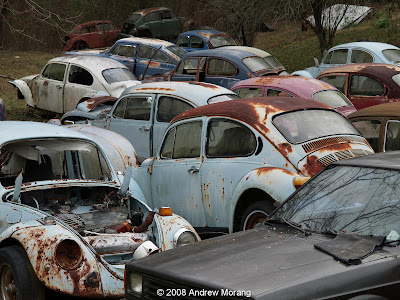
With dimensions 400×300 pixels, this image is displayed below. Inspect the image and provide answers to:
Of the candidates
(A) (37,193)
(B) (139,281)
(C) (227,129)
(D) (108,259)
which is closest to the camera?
(B) (139,281)

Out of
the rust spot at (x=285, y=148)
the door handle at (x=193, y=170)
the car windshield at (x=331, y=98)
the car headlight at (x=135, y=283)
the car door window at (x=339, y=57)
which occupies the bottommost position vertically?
the car headlight at (x=135, y=283)

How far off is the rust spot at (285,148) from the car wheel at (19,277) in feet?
9.85

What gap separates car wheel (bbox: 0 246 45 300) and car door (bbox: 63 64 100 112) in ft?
34.9

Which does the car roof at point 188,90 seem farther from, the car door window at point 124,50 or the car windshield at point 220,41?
the car windshield at point 220,41

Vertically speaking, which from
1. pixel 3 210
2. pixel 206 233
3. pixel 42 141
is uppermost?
pixel 42 141

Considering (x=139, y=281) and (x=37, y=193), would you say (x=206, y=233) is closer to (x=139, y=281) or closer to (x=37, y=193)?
(x=37, y=193)

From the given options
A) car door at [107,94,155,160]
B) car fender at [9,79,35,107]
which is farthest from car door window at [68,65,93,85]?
car door at [107,94,155,160]

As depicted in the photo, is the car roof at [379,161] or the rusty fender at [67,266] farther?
the rusty fender at [67,266]

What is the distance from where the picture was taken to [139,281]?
4711 millimetres

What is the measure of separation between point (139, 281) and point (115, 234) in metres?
1.79

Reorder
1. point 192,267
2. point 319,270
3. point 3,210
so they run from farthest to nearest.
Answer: point 3,210
point 192,267
point 319,270

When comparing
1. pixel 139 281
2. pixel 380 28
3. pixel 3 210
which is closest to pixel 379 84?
pixel 3 210

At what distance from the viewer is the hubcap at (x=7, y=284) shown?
233 inches

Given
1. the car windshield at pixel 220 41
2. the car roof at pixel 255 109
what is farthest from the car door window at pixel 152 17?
the car roof at pixel 255 109
